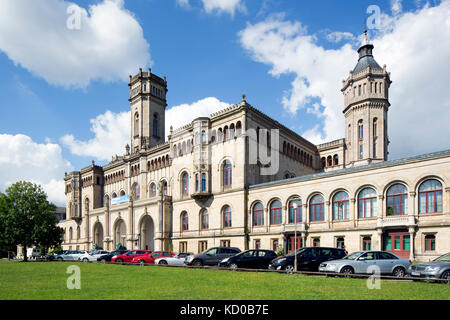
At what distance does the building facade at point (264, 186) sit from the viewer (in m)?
29.1

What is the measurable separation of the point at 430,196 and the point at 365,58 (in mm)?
31753

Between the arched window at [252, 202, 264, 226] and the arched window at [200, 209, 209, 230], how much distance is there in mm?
7035

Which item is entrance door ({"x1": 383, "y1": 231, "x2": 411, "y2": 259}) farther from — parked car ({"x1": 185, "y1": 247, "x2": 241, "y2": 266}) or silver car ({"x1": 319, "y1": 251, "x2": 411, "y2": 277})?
parked car ({"x1": 185, "y1": 247, "x2": 241, "y2": 266})

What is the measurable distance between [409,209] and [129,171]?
45.2 metres

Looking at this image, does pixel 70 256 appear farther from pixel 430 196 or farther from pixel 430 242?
pixel 430 196

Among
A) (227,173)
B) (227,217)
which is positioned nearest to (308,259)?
(227,217)

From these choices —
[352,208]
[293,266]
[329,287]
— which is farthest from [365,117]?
[329,287]

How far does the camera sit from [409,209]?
28547 millimetres

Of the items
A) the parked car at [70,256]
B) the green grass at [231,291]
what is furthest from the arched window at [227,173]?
the green grass at [231,291]

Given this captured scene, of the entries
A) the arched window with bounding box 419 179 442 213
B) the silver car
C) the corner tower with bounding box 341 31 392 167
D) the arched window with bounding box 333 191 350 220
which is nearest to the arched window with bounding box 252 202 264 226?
the arched window with bounding box 333 191 350 220

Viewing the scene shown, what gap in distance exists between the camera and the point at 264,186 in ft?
126

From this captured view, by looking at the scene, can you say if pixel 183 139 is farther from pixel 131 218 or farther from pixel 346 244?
pixel 346 244

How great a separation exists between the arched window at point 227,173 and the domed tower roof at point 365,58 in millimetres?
25749

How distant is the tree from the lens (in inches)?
1747
